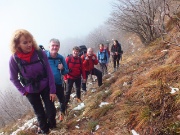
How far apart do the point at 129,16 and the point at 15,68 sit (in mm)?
9434

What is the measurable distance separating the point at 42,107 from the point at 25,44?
1.41 meters

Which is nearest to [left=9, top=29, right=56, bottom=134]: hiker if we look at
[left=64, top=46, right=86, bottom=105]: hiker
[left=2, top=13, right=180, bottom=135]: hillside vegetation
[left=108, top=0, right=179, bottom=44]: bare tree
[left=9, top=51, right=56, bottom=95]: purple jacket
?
[left=9, top=51, right=56, bottom=95]: purple jacket

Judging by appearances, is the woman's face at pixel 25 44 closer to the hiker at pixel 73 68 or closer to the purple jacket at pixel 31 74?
the purple jacket at pixel 31 74

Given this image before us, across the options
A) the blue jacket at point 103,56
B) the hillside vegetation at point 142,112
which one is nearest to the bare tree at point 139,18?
the blue jacket at point 103,56

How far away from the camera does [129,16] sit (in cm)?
1253

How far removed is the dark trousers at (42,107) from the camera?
15.0 feet

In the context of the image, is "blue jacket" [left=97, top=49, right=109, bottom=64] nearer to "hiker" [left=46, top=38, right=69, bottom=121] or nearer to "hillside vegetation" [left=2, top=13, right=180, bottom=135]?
"hillside vegetation" [left=2, top=13, right=180, bottom=135]

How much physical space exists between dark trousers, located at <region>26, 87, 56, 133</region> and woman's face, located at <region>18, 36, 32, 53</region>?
0.89 meters

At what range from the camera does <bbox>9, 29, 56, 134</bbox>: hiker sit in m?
4.10

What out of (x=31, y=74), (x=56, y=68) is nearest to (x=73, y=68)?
(x=56, y=68)

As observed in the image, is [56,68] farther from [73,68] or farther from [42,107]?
[73,68]

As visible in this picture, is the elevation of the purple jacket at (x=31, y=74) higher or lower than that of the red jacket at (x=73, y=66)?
higher

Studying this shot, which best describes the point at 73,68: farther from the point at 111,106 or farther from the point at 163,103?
→ the point at 163,103

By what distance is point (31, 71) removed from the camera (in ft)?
14.0
